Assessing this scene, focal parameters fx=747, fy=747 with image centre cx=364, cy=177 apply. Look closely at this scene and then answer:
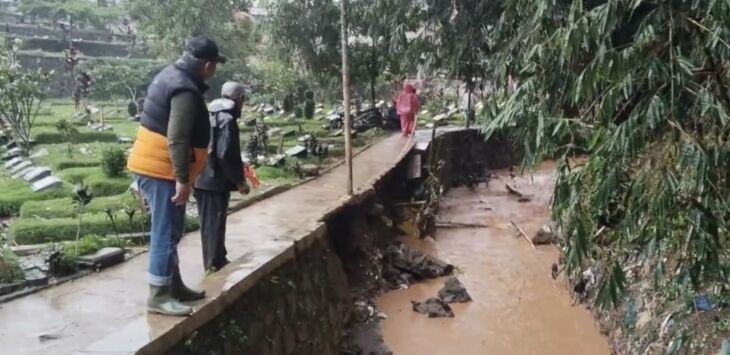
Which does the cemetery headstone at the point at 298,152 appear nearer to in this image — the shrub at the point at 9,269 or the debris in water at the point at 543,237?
the debris in water at the point at 543,237

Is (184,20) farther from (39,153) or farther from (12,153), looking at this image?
(12,153)

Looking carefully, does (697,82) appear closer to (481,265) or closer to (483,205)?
(481,265)

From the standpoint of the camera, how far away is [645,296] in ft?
22.1

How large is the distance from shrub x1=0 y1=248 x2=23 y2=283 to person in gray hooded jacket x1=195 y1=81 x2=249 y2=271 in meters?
1.30

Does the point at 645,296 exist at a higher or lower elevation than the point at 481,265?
higher

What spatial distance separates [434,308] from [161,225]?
5.77 meters

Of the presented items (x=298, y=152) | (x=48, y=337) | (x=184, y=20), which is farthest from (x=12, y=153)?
(x=48, y=337)

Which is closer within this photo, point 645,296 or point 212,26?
point 645,296

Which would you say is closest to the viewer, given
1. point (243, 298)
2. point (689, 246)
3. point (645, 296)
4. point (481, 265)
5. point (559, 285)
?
point (689, 246)

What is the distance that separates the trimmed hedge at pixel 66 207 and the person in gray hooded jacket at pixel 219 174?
6.52ft

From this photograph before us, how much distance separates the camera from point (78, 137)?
49.1 feet

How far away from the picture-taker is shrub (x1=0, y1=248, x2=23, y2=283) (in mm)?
5137

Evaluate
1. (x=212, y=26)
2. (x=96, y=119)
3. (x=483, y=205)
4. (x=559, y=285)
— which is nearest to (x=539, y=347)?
(x=559, y=285)

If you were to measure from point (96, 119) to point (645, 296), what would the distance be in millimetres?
15767
